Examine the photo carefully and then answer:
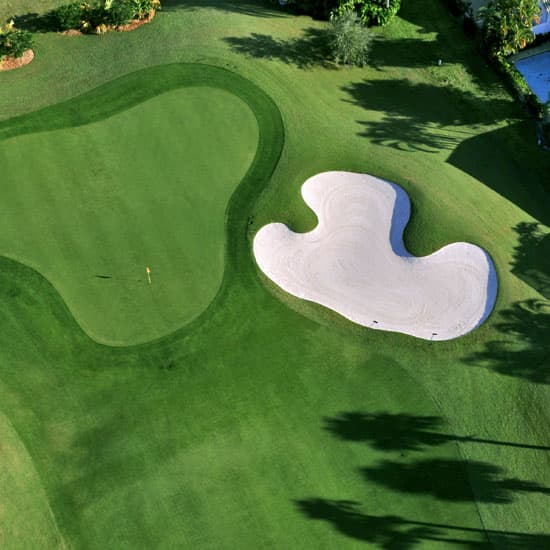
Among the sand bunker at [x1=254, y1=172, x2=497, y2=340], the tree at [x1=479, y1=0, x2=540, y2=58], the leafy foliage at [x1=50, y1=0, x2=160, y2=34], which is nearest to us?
the sand bunker at [x1=254, y1=172, x2=497, y2=340]

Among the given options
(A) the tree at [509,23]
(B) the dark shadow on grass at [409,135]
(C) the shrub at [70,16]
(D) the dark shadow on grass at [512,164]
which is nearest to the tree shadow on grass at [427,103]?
(B) the dark shadow on grass at [409,135]

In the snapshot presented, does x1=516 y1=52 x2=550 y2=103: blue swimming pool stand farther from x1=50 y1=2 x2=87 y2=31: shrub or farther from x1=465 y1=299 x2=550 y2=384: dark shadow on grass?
x1=50 y1=2 x2=87 y2=31: shrub

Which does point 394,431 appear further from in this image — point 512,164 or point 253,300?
point 512,164

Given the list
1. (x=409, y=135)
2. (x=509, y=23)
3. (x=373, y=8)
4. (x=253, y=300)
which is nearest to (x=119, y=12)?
(x=373, y=8)

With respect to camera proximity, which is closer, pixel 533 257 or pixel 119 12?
pixel 533 257

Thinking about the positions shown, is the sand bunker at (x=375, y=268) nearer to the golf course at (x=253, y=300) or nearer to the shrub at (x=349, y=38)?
the golf course at (x=253, y=300)

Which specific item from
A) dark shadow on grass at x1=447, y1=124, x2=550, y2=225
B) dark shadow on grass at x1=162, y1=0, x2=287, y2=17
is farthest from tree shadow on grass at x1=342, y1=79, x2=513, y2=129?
dark shadow on grass at x1=162, y1=0, x2=287, y2=17

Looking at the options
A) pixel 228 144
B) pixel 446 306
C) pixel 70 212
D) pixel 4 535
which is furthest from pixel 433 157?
pixel 4 535
